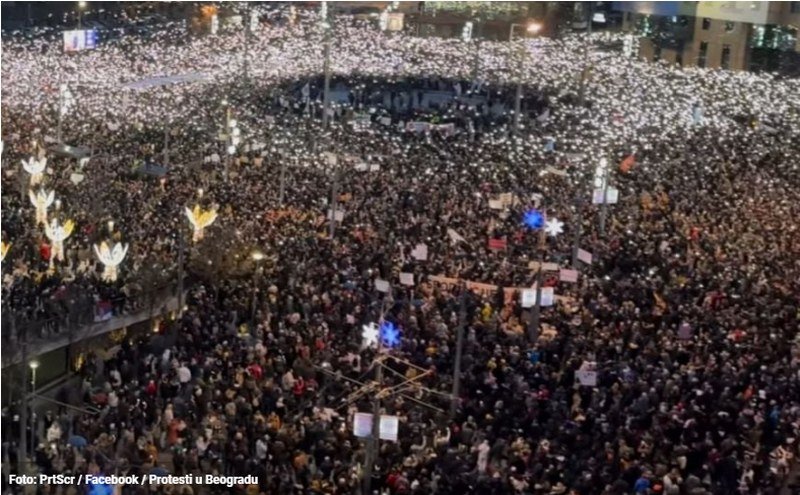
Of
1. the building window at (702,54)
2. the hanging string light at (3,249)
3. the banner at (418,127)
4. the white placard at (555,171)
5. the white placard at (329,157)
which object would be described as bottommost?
the banner at (418,127)

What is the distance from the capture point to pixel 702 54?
54.5 m

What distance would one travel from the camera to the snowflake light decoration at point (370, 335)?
733 inches

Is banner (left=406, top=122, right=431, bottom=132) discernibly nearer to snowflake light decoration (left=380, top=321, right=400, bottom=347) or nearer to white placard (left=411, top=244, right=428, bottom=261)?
white placard (left=411, top=244, right=428, bottom=261)

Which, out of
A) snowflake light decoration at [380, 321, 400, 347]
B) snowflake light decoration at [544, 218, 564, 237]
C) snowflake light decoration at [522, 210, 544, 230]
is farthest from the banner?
snowflake light decoration at [380, 321, 400, 347]

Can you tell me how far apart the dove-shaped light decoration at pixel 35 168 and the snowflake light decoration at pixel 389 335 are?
14.3 meters

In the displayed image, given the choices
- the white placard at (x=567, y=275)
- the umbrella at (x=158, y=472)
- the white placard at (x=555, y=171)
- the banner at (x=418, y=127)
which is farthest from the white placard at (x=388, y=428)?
the banner at (x=418, y=127)

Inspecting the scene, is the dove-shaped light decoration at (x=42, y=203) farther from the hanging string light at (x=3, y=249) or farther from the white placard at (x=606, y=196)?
the white placard at (x=606, y=196)

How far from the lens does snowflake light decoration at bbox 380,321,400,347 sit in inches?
733

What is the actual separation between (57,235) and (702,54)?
3803 centimetres

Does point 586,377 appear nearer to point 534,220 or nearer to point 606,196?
point 534,220

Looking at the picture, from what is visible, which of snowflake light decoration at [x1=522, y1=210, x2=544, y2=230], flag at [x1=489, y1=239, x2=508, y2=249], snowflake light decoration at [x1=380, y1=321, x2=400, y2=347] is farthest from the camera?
snowflake light decoration at [x1=522, y1=210, x2=544, y2=230]

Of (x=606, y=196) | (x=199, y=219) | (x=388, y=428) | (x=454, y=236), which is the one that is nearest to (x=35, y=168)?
(x=199, y=219)

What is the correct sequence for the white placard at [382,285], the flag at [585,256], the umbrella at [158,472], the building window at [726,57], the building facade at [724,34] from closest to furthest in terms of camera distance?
the umbrella at [158,472] < the white placard at [382,285] < the flag at [585,256] < the building facade at [724,34] < the building window at [726,57]

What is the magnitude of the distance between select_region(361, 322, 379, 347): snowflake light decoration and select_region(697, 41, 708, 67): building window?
39186 mm
